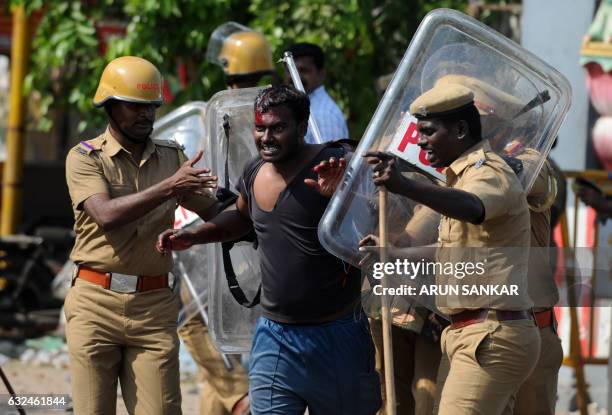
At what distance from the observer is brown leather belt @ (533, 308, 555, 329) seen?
5.32 metres


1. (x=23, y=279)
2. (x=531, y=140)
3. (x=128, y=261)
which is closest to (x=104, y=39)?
(x=23, y=279)

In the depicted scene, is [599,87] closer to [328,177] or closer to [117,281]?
[328,177]

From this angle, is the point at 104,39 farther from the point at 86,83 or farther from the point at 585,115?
the point at 585,115

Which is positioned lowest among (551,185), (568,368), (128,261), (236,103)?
(568,368)

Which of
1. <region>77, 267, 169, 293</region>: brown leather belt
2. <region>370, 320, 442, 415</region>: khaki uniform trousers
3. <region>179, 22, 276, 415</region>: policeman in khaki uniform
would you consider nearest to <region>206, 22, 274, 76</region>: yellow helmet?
<region>179, 22, 276, 415</region>: policeman in khaki uniform

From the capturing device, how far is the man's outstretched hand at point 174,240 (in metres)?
5.09

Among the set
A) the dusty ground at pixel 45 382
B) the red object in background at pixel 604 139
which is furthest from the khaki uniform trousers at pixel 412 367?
the red object in background at pixel 604 139

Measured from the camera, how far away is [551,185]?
5266 millimetres

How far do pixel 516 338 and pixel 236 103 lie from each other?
1933 mm

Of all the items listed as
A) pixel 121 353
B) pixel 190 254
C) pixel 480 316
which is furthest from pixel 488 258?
pixel 190 254

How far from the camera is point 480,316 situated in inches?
175

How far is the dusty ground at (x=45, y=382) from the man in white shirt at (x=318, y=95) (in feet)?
8.55

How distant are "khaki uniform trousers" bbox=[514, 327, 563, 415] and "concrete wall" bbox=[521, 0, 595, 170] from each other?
3048 mm

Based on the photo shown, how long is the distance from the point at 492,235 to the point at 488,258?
0.28 feet
